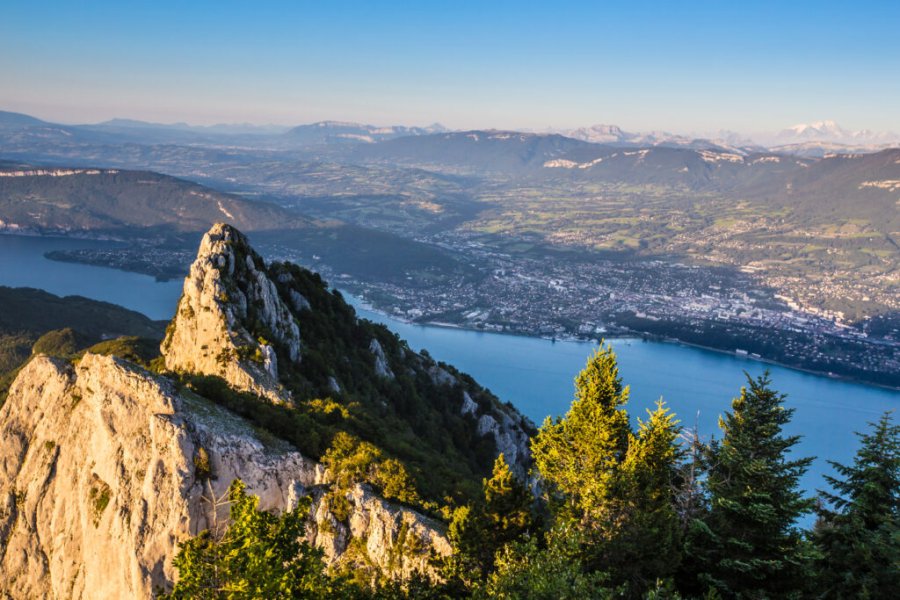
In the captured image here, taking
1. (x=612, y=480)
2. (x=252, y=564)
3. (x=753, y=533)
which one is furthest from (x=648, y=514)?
(x=252, y=564)

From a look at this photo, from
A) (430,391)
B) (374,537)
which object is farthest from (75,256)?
(374,537)

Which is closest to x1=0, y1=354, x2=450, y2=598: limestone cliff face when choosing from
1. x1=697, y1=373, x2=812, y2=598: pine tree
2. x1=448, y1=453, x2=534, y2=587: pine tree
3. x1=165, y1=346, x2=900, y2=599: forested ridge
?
x1=448, y1=453, x2=534, y2=587: pine tree

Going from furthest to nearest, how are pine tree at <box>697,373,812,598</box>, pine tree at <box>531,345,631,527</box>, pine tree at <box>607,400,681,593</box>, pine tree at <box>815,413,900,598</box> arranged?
pine tree at <box>531,345,631,527</box> < pine tree at <box>815,413,900,598</box> < pine tree at <box>697,373,812,598</box> < pine tree at <box>607,400,681,593</box>

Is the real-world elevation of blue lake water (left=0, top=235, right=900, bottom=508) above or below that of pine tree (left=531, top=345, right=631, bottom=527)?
below

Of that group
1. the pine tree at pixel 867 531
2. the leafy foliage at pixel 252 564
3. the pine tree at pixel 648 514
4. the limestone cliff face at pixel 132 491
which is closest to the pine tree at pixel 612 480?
the pine tree at pixel 648 514

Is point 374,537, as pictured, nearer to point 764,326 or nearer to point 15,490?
point 15,490

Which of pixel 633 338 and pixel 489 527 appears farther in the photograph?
pixel 633 338

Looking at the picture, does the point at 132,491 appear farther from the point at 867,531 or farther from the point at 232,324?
the point at 867,531

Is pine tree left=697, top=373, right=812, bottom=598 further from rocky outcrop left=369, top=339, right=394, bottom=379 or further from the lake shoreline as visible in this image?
the lake shoreline

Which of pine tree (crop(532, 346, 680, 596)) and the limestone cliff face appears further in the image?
the limestone cliff face
